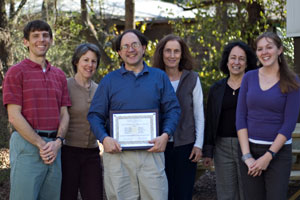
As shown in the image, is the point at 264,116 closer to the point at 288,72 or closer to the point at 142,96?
the point at 288,72

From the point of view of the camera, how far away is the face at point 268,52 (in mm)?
4234

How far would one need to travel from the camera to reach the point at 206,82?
394 inches

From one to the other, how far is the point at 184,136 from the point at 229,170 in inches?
22.6

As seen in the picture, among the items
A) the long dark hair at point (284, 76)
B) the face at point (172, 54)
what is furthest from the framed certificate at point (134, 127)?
the long dark hair at point (284, 76)

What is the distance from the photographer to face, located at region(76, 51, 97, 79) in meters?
4.88

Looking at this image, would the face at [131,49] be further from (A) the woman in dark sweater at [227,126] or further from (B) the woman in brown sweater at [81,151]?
(A) the woman in dark sweater at [227,126]

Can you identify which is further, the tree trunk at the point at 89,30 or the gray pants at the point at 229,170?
the tree trunk at the point at 89,30

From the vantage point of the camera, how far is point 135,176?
425 cm

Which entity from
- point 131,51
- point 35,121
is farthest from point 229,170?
point 35,121

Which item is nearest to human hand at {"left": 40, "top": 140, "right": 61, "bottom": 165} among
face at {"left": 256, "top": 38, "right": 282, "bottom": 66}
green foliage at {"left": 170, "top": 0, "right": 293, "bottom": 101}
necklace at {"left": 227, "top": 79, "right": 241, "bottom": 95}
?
necklace at {"left": 227, "top": 79, "right": 241, "bottom": 95}

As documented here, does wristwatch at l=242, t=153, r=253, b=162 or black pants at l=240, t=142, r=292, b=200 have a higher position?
wristwatch at l=242, t=153, r=253, b=162

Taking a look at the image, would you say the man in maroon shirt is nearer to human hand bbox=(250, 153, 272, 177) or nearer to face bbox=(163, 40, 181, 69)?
face bbox=(163, 40, 181, 69)

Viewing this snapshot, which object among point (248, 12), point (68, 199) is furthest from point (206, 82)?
point (68, 199)

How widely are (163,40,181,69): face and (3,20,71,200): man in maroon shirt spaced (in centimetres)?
119
